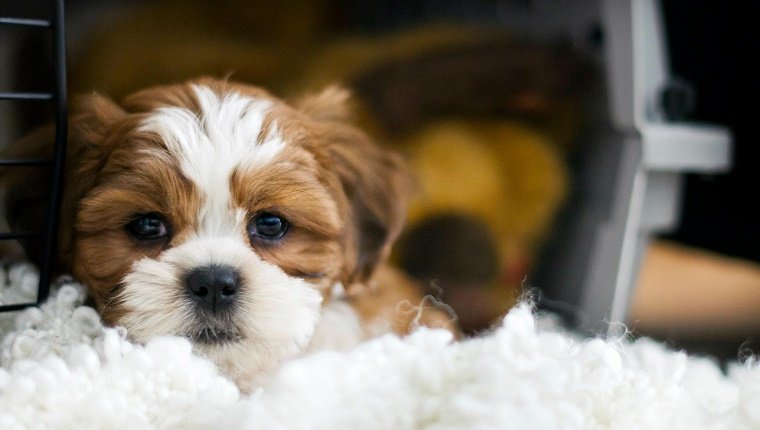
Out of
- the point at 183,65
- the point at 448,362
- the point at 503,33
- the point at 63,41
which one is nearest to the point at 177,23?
the point at 183,65

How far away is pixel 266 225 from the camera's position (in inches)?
45.0

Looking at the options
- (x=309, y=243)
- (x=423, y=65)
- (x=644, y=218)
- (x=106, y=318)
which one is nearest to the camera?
(x=106, y=318)

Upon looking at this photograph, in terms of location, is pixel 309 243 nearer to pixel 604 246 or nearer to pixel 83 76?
pixel 604 246

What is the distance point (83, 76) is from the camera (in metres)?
2.19

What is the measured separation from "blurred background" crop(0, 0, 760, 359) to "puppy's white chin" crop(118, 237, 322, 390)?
793 millimetres

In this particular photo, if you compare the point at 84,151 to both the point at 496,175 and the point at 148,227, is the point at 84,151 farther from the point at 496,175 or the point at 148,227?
the point at 496,175

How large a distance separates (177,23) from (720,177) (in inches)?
65.6

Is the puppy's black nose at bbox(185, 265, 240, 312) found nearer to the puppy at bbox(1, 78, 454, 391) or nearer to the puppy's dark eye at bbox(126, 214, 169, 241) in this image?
the puppy at bbox(1, 78, 454, 391)

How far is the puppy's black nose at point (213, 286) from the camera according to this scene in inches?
40.6

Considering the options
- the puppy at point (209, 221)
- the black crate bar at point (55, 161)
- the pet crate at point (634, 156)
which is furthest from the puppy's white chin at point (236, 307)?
the pet crate at point (634, 156)

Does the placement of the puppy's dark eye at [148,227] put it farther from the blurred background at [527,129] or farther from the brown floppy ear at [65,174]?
the blurred background at [527,129]

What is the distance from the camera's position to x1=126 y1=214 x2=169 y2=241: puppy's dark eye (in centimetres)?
110

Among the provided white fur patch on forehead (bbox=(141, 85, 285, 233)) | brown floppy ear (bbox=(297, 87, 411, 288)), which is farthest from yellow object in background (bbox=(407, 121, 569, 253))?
white fur patch on forehead (bbox=(141, 85, 285, 233))

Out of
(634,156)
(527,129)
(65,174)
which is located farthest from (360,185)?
(527,129)
